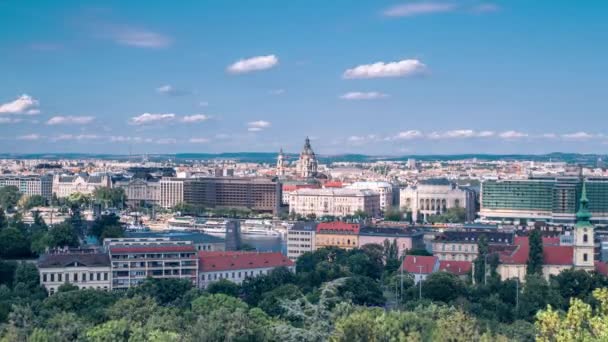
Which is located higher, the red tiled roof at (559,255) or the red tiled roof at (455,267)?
the red tiled roof at (559,255)

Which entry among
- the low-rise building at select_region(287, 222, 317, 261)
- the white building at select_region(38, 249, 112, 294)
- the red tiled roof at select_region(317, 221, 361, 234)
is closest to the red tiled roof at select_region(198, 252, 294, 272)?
the white building at select_region(38, 249, 112, 294)

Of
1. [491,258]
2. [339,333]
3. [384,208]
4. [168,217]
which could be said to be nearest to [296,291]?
[491,258]

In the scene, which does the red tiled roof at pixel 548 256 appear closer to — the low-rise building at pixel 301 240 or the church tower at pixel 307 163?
the low-rise building at pixel 301 240

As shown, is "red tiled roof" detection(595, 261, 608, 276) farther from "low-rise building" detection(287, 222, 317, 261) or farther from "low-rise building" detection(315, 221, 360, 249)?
"low-rise building" detection(287, 222, 317, 261)

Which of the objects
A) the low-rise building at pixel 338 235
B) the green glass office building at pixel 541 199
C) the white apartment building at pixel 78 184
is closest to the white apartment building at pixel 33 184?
the white apartment building at pixel 78 184

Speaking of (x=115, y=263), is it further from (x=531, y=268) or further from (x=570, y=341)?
(x=570, y=341)
